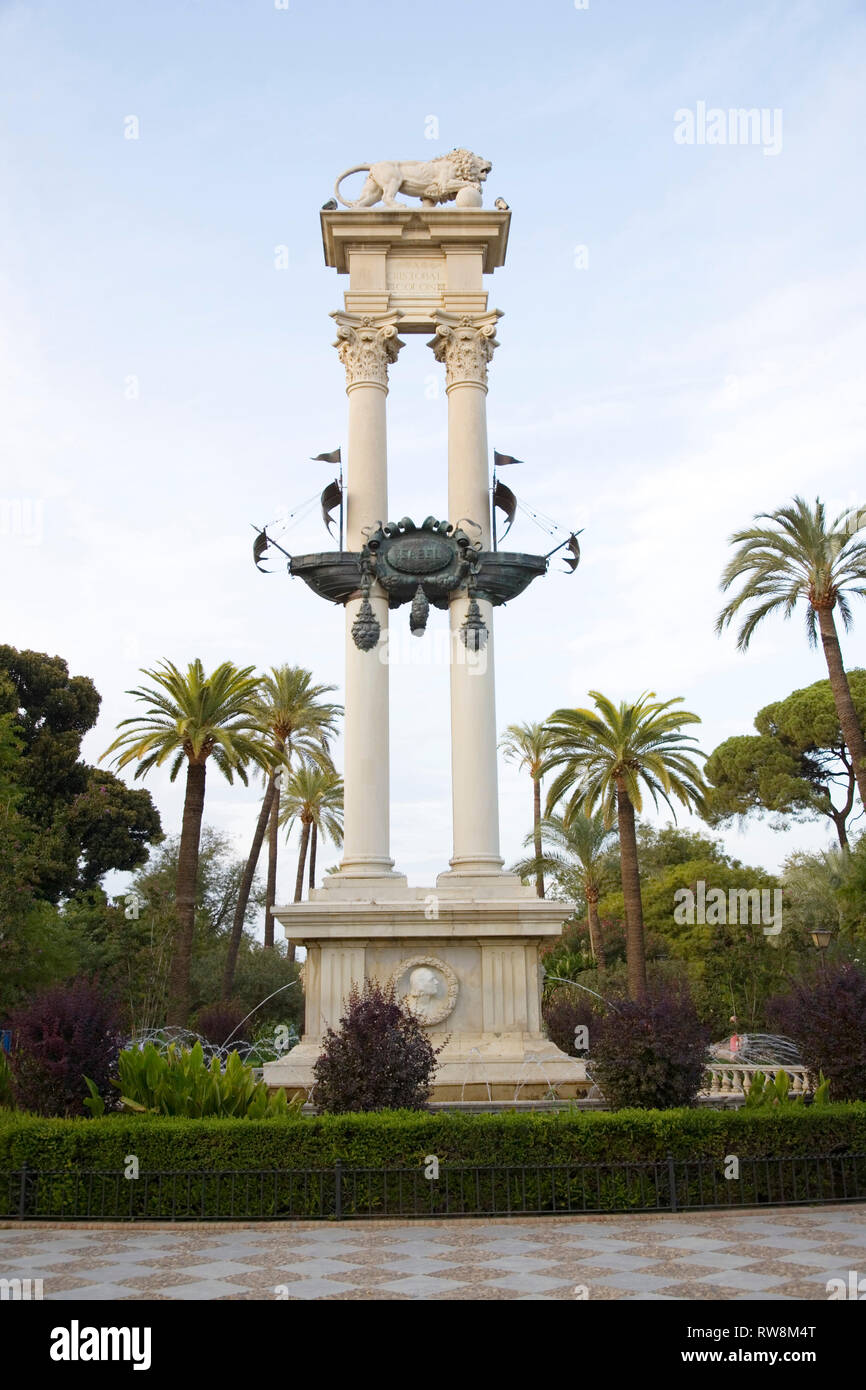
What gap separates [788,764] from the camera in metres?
59.4

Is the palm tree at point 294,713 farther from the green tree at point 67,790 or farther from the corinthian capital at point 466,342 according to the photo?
the corinthian capital at point 466,342

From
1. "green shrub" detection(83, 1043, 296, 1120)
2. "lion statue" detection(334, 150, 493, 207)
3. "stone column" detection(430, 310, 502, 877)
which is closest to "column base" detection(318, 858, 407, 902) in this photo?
"stone column" detection(430, 310, 502, 877)

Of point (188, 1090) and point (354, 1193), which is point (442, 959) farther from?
point (354, 1193)

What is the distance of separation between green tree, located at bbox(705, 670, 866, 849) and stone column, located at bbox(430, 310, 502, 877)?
37.3 metres

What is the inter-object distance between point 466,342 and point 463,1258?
55.3 feet

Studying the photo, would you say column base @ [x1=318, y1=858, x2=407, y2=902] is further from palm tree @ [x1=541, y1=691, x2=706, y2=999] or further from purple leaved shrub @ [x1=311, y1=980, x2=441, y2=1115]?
palm tree @ [x1=541, y1=691, x2=706, y2=999]

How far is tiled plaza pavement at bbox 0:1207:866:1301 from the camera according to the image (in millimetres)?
8602

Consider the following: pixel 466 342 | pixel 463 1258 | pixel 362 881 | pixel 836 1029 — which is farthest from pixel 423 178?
pixel 463 1258

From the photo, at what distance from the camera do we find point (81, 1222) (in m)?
11.5

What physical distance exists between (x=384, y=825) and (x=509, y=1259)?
10.8 meters

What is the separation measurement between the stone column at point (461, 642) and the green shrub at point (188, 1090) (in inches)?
259

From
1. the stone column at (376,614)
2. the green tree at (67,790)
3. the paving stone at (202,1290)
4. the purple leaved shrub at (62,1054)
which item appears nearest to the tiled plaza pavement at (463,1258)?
the paving stone at (202,1290)
